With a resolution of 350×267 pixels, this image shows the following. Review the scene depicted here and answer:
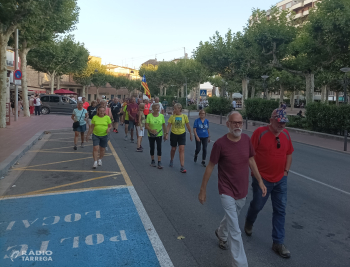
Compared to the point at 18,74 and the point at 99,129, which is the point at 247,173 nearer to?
the point at 99,129

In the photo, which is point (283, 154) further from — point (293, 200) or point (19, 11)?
point (19, 11)

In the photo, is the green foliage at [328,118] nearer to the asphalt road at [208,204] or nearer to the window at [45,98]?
the asphalt road at [208,204]

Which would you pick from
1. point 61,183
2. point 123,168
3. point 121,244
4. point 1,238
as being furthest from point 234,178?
point 123,168

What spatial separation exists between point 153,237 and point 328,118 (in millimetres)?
15586

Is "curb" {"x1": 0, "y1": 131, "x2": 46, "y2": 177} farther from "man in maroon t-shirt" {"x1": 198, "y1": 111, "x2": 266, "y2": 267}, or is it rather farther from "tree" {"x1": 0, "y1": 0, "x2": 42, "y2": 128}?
"man in maroon t-shirt" {"x1": 198, "y1": 111, "x2": 266, "y2": 267}

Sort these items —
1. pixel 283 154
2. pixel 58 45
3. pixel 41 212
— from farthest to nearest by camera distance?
pixel 58 45 < pixel 41 212 < pixel 283 154

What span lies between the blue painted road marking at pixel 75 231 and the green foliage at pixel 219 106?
92.5 feet

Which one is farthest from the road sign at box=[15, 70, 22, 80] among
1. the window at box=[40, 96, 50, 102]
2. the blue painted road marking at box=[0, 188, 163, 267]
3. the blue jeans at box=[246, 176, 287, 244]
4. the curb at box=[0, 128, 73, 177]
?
the blue jeans at box=[246, 176, 287, 244]

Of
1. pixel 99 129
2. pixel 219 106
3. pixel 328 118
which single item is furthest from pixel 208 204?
pixel 219 106

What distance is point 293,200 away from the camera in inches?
254

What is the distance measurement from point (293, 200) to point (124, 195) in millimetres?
3080

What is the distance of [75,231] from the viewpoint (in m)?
4.72

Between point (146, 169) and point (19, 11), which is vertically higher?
point (19, 11)

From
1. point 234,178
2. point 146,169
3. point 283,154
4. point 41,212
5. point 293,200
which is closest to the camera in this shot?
point 234,178
